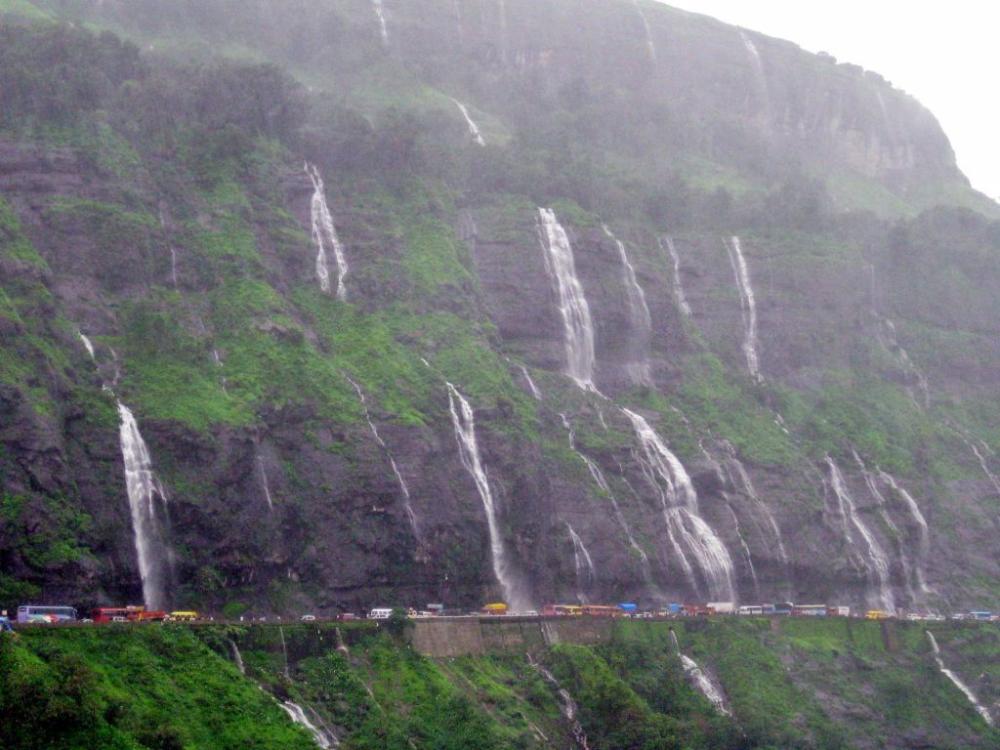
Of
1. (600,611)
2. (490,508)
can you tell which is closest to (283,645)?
(490,508)

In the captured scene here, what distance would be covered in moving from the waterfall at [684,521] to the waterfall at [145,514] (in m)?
26.7

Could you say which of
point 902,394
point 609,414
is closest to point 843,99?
point 902,394

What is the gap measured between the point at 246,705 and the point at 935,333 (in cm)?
6615

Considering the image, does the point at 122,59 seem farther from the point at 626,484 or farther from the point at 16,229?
the point at 626,484

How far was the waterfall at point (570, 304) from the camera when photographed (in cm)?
7712

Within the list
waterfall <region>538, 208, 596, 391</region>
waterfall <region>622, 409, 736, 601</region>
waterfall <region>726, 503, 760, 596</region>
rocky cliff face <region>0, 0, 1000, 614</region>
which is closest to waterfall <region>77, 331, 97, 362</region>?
rocky cliff face <region>0, 0, 1000, 614</region>

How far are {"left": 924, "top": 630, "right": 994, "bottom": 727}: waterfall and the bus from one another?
1595 inches

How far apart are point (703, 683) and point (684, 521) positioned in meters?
11.9

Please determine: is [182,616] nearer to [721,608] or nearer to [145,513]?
[145,513]

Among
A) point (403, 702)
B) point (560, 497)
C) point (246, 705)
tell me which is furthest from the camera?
point (560, 497)

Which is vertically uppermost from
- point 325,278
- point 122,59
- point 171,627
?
point 122,59

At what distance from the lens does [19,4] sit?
285 ft

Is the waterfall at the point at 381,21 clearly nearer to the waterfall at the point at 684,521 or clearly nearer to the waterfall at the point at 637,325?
the waterfall at the point at 637,325

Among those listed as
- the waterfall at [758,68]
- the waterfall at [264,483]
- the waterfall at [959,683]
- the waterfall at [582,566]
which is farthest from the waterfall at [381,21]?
the waterfall at [959,683]
